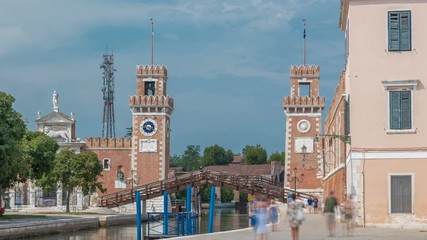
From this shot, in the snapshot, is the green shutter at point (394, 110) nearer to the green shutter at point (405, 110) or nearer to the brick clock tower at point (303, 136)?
the green shutter at point (405, 110)

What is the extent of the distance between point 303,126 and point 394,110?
156 ft

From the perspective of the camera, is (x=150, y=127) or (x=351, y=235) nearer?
(x=351, y=235)

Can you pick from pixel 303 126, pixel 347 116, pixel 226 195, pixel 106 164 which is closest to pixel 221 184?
pixel 303 126

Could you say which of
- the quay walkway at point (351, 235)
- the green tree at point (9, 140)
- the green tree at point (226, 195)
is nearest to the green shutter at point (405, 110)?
the quay walkway at point (351, 235)

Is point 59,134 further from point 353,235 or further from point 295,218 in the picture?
point 295,218

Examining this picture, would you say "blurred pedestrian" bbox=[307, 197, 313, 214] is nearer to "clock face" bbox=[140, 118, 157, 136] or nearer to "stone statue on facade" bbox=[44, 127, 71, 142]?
"clock face" bbox=[140, 118, 157, 136]

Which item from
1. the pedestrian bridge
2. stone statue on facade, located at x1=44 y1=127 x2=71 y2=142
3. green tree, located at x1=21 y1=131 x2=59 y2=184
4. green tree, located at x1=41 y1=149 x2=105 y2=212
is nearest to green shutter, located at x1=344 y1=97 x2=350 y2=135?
green tree, located at x1=21 y1=131 x2=59 y2=184

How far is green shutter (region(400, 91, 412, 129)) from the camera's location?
30656 millimetres

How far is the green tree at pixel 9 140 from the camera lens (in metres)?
41.9

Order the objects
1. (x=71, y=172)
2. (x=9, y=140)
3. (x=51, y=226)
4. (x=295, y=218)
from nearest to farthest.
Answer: (x=295, y=218) < (x=9, y=140) < (x=51, y=226) < (x=71, y=172)

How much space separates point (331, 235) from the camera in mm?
26812

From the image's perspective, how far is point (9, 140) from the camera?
42281mm

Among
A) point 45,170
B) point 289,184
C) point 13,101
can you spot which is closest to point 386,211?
point 13,101

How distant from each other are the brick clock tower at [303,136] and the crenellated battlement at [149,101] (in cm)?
1188
